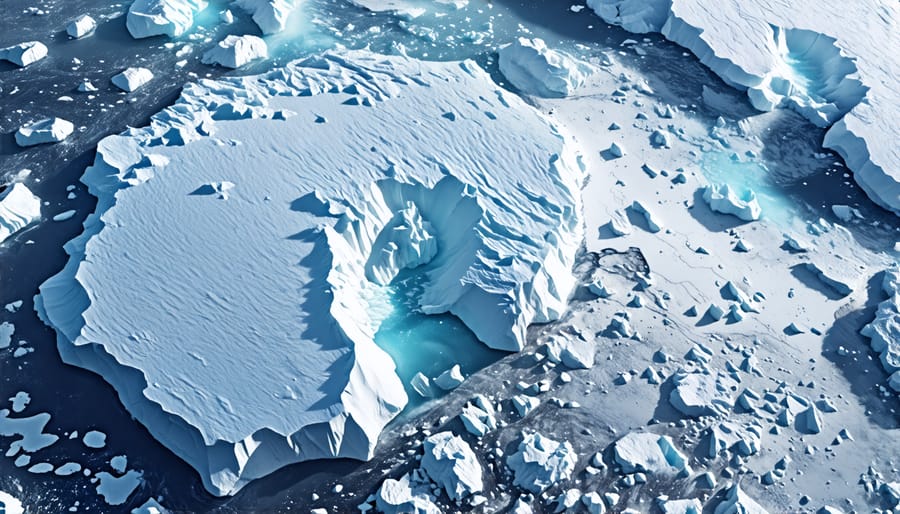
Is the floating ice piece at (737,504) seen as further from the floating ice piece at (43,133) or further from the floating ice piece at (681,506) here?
the floating ice piece at (43,133)

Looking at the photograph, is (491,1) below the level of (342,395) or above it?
above

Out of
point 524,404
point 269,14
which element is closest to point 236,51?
point 269,14

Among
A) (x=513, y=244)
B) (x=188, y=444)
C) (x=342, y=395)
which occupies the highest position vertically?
(x=513, y=244)

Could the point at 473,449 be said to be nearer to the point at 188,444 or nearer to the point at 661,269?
the point at 188,444

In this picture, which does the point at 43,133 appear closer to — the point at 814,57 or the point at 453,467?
the point at 453,467

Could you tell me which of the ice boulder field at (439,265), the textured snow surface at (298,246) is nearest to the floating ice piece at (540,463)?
the ice boulder field at (439,265)

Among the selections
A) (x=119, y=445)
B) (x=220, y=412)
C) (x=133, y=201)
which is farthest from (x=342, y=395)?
(x=133, y=201)

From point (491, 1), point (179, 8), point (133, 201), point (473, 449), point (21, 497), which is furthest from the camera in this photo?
point (491, 1)
